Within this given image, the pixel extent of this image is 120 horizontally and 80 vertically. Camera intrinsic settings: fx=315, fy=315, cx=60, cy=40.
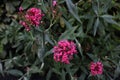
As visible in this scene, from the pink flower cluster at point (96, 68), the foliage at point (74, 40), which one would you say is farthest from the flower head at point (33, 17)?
the pink flower cluster at point (96, 68)

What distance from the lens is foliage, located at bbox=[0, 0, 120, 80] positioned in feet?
7.56

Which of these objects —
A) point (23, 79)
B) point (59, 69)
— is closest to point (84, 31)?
point (59, 69)

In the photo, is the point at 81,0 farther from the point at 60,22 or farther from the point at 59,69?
the point at 59,69

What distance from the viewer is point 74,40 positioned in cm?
246

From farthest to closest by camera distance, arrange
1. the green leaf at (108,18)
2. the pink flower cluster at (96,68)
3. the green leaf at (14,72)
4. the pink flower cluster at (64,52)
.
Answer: the green leaf at (14,72) < the green leaf at (108,18) < the pink flower cluster at (96,68) < the pink flower cluster at (64,52)

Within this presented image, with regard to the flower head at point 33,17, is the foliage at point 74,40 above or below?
below

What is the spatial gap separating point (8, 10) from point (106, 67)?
1022 mm

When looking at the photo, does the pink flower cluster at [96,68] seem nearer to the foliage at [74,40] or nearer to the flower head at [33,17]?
the foliage at [74,40]

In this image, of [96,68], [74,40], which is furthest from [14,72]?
[96,68]

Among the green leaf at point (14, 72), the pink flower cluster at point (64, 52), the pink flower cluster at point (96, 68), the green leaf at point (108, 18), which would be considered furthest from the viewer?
the green leaf at point (14, 72)

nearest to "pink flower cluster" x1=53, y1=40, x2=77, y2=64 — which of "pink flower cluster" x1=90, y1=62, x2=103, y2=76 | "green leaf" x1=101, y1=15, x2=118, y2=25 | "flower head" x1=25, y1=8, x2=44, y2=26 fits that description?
"flower head" x1=25, y1=8, x2=44, y2=26

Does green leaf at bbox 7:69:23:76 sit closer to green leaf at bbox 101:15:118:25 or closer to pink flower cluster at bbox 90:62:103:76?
pink flower cluster at bbox 90:62:103:76

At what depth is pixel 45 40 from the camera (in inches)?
86.1

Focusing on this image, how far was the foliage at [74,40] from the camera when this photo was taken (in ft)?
7.56
